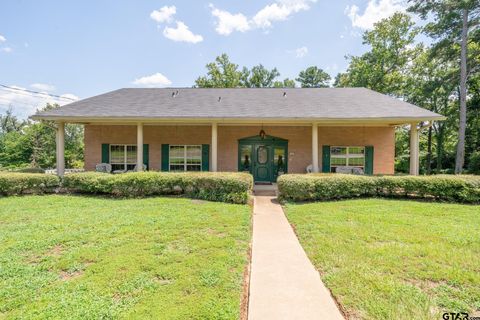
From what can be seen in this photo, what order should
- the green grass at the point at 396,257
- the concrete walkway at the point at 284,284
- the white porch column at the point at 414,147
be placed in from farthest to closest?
the white porch column at the point at 414,147 < the green grass at the point at 396,257 < the concrete walkway at the point at 284,284

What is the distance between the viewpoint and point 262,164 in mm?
12820

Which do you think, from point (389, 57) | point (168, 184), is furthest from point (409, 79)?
point (168, 184)

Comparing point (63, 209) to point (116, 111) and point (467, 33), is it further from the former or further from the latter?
point (467, 33)

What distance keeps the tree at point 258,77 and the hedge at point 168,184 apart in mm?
26591

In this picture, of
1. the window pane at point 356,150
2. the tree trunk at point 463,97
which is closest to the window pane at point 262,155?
the window pane at point 356,150

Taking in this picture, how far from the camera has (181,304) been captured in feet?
8.82

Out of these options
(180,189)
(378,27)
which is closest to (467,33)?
(378,27)

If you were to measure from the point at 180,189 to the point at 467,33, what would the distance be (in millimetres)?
20333

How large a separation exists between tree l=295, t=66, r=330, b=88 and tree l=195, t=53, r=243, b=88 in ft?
50.0

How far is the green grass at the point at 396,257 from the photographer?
2754 millimetres

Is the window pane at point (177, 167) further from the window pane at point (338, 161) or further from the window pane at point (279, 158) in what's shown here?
the window pane at point (338, 161)

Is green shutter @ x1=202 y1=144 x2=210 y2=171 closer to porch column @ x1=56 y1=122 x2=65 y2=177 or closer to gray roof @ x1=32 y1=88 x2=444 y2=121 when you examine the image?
gray roof @ x1=32 y1=88 x2=444 y2=121

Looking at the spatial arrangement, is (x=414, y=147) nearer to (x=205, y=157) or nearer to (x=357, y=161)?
(x=357, y=161)

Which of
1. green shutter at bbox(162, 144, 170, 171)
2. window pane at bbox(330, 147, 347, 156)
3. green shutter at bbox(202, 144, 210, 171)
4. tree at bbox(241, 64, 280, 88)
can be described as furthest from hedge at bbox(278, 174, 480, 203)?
tree at bbox(241, 64, 280, 88)
